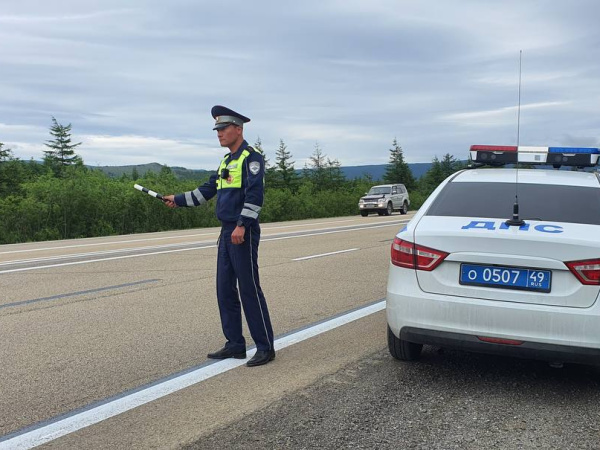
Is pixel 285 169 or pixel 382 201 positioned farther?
pixel 285 169

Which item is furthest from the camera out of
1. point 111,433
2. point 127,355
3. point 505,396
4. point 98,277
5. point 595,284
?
point 98,277

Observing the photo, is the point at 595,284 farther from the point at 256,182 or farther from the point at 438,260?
the point at 256,182

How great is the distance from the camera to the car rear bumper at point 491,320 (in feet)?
12.3

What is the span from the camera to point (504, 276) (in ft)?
12.8

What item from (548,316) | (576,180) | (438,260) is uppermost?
(576,180)

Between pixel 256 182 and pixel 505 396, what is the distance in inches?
93.9

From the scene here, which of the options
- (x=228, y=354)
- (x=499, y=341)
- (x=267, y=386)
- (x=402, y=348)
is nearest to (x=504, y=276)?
(x=499, y=341)

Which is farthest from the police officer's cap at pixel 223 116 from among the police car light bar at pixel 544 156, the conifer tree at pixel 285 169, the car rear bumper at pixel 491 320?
the conifer tree at pixel 285 169

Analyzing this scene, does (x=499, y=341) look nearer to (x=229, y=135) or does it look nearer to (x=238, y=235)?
(x=238, y=235)

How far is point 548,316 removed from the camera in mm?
3783

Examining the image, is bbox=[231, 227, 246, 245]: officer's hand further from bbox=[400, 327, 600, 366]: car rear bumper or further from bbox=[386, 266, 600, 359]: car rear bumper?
bbox=[400, 327, 600, 366]: car rear bumper

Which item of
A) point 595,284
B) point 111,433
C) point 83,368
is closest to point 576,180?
point 595,284

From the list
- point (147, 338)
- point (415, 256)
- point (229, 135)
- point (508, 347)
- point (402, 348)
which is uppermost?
point (229, 135)

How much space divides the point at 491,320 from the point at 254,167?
2.10m
